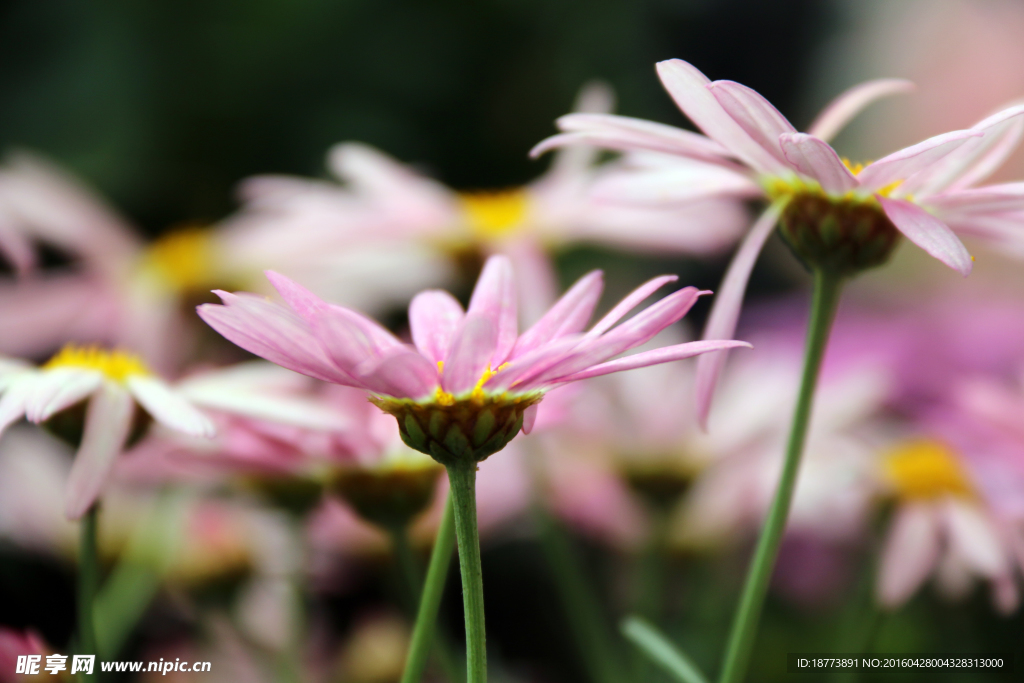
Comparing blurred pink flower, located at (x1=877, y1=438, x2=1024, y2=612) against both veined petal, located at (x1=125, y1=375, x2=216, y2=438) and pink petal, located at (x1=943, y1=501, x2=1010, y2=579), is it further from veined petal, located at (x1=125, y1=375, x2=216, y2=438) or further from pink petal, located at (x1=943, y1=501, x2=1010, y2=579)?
veined petal, located at (x1=125, y1=375, x2=216, y2=438)

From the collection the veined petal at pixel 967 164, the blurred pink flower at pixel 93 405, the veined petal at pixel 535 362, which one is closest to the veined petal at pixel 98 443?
the blurred pink flower at pixel 93 405

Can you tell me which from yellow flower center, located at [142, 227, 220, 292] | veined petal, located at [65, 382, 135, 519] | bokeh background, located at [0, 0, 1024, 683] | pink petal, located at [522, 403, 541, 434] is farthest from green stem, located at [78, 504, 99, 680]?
bokeh background, located at [0, 0, 1024, 683]

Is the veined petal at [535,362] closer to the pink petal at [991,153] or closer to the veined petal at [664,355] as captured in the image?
the veined petal at [664,355]

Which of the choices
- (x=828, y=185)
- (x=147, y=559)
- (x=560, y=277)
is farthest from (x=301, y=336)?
(x=560, y=277)

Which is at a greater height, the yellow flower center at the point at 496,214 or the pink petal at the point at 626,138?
the yellow flower center at the point at 496,214

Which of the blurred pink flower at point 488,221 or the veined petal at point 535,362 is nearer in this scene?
the veined petal at point 535,362
